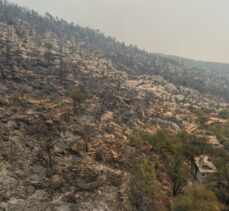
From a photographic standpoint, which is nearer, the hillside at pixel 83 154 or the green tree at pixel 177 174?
the hillside at pixel 83 154

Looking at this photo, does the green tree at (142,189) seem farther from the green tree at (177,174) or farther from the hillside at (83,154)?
the green tree at (177,174)

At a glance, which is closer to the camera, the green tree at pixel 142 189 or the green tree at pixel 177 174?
the green tree at pixel 142 189

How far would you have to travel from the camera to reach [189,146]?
60.3 m

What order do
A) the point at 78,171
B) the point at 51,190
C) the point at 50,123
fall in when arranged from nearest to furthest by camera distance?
the point at 51,190
the point at 78,171
the point at 50,123

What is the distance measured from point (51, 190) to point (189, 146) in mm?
32546

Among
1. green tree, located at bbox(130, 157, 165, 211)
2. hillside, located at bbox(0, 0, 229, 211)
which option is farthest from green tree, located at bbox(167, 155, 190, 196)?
green tree, located at bbox(130, 157, 165, 211)

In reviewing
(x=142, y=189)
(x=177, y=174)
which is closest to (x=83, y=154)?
(x=142, y=189)

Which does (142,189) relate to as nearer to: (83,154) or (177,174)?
(177,174)

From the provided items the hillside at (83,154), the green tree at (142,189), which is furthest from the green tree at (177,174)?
the green tree at (142,189)

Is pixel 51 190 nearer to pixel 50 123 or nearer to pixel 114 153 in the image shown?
pixel 114 153

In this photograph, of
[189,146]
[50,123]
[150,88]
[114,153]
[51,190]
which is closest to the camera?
[51,190]

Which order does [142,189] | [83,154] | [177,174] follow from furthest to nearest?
[83,154]
[177,174]
[142,189]

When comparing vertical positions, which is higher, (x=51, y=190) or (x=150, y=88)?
(x=150, y=88)

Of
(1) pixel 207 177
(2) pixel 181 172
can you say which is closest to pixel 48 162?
(2) pixel 181 172
